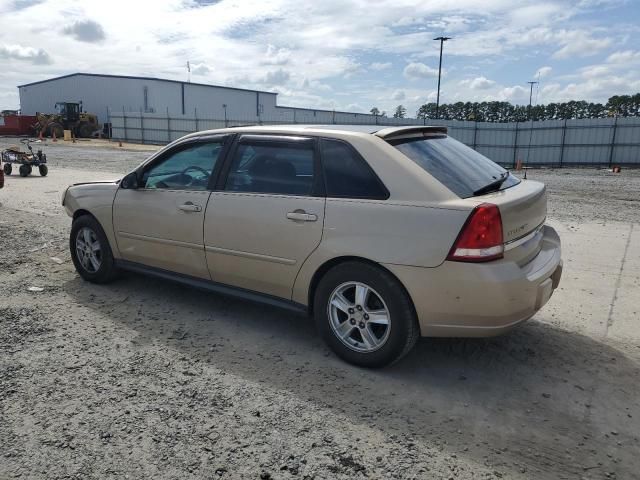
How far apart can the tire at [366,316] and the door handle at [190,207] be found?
4.36 feet

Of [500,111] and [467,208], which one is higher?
[500,111]

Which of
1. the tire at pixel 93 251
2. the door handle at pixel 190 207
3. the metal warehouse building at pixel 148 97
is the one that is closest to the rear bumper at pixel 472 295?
the door handle at pixel 190 207

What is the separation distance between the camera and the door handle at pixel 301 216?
3613 mm

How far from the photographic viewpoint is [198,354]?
3.79 metres

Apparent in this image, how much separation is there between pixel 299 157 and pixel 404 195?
0.96 meters

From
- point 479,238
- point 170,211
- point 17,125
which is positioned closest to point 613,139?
point 479,238

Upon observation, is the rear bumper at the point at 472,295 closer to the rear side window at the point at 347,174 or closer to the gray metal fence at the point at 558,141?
the rear side window at the point at 347,174

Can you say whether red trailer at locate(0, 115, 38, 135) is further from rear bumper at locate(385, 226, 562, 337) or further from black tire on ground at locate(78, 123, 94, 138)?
rear bumper at locate(385, 226, 562, 337)

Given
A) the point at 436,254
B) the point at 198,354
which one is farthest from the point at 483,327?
the point at 198,354

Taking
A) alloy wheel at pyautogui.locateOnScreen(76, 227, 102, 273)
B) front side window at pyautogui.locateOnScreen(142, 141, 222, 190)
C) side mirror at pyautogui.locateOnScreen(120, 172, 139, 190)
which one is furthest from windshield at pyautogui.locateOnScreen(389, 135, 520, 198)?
alloy wheel at pyautogui.locateOnScreen(76, 227, 102, 273)

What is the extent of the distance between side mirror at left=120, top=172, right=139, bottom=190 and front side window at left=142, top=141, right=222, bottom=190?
88mm

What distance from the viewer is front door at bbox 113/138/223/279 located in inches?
170

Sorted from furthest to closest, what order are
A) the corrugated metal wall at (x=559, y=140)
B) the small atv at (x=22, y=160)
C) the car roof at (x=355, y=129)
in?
the corrugated metal wall at (x=559, y=140)
the small atv at (x=22, y=160)
the car roof at (x=355, y=129)

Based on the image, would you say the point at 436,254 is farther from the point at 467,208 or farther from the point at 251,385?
the point at 251,385
